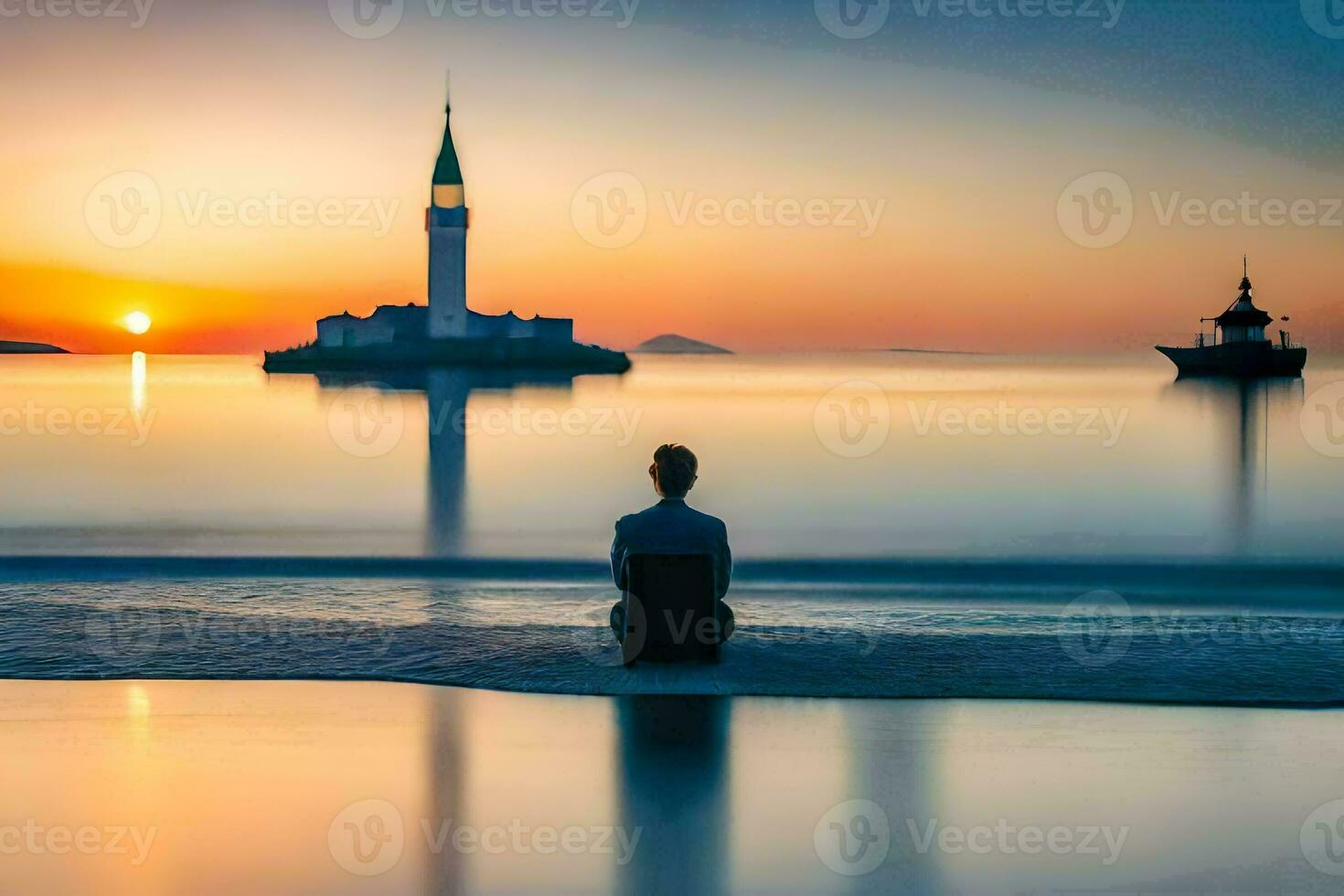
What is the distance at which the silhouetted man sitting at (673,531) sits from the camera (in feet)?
17.5

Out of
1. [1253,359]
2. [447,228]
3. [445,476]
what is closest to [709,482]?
[445,476]

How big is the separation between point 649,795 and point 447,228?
374 ft

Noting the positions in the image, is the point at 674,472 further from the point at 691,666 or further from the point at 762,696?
the point at 762,696

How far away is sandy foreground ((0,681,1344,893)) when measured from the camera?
338cm

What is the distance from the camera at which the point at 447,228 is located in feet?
373

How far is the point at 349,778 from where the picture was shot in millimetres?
4105

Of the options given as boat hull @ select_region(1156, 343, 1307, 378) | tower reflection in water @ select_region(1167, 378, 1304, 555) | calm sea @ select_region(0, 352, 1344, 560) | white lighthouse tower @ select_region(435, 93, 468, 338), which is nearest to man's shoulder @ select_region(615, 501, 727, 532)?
calm sea @ select_region(0, 352, 1344, 560)

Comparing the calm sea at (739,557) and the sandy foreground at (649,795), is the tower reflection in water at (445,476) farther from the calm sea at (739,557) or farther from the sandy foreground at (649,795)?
the sandy foreground at (649,795)

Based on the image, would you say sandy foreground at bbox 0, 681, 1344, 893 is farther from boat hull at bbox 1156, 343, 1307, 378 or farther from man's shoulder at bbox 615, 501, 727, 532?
boat hull at bbox 1156, 343, 1307, 378

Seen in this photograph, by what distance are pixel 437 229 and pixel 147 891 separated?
11458cm

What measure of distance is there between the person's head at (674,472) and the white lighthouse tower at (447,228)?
366 ft

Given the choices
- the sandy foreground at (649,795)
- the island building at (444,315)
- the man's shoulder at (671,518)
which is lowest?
the sandy foreground at (649,795)

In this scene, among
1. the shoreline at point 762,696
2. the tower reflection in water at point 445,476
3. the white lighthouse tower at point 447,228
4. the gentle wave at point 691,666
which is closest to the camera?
the shoreline at point 762,696

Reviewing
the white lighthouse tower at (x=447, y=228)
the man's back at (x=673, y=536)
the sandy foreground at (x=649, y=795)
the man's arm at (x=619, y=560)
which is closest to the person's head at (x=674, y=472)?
Answer: the man's back at (x=673, y=536)
